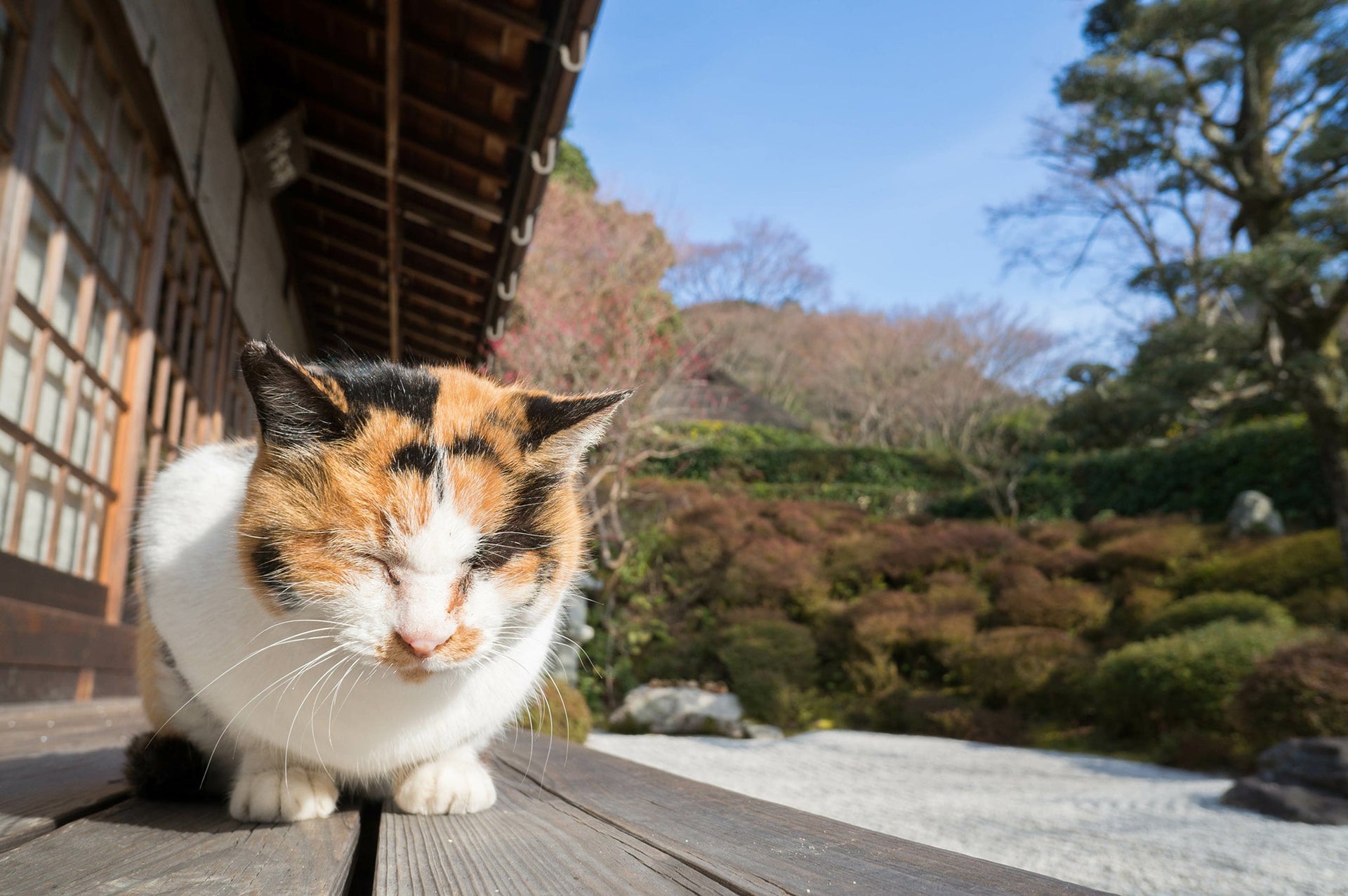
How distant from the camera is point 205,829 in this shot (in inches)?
46.0

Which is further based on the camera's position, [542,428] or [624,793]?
[624,793]

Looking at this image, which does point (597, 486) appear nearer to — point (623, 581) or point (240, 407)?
point (623, 581)

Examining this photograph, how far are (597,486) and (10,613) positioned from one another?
942 centimetres

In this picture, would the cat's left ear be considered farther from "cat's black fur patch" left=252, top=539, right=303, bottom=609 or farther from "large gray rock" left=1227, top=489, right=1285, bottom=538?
"large gray rock" left=1227, top=489, right=1285, bottom=538

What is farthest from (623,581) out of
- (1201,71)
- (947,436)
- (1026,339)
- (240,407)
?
(1026,339)

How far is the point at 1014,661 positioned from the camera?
9055 mm

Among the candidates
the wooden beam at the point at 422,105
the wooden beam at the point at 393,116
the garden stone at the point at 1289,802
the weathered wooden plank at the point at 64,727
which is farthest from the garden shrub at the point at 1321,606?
the weathered wooden plank at the point at 64,727

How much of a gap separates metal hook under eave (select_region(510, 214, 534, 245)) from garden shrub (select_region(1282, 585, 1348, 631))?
8000mm

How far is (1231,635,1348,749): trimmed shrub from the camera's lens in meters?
5.93

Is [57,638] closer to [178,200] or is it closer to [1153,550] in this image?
[178,200]

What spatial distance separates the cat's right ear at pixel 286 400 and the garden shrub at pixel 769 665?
874 centimetres

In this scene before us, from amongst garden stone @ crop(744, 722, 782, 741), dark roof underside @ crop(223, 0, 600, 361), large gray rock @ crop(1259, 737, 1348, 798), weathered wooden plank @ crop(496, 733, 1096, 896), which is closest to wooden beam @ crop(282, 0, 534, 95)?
dark roof underside @ crop(223, 0, 600, 361)

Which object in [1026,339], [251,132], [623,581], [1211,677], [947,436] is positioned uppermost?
[1026,339]

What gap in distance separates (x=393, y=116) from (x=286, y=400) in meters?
3.31
